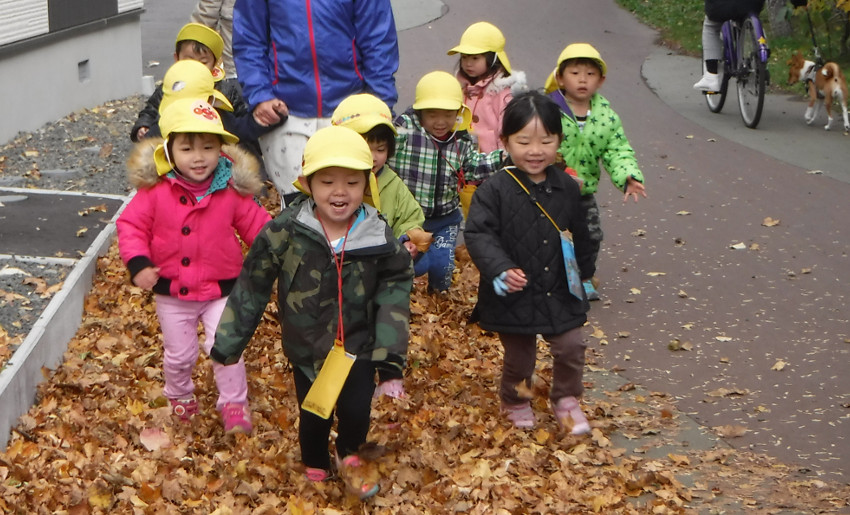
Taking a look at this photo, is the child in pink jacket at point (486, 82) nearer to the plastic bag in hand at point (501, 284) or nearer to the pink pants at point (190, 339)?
the plastic bag in hand at point (501, 284)

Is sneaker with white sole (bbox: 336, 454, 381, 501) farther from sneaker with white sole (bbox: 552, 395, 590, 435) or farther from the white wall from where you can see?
the white wall

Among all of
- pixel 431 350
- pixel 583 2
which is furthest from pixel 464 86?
pixel 583 2

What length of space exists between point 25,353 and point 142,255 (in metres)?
0.97

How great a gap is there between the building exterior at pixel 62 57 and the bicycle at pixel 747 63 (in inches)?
259

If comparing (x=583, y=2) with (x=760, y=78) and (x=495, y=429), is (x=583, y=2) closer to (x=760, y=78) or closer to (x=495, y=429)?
(x=760, y=78)

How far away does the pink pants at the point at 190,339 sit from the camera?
5875 mm

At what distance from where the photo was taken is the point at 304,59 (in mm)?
6863

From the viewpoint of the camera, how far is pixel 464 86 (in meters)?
8.38

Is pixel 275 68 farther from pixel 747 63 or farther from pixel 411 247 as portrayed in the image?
pixel 747 63

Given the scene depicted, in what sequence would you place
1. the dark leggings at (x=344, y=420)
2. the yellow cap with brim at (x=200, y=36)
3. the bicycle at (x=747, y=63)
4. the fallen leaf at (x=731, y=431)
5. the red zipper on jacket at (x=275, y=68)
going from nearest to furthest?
1. the dark leggings at (x=344, y=420)
2. the fallen leaf at (x=731, y=431)
3. the red zipper on jacket at (x=275, y=68)
4. the yellow cap with brim at (x=200, y=36)
5. the bicycle at (x=747, y=63)

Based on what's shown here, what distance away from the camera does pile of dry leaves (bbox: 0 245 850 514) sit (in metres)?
5.35

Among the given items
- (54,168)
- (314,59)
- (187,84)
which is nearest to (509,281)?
(314,59)

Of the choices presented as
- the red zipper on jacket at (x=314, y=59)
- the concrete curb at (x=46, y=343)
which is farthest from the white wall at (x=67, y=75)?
the red zipper on jacket at (x=314, y=59)

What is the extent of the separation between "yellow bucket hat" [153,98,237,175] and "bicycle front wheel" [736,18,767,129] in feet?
26.1
